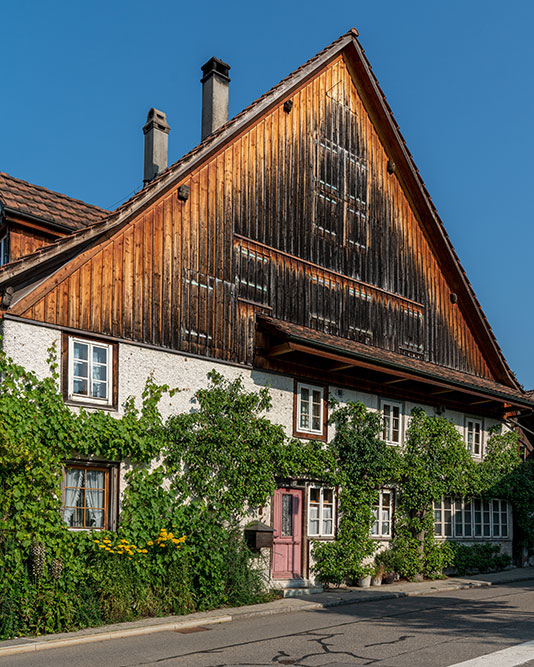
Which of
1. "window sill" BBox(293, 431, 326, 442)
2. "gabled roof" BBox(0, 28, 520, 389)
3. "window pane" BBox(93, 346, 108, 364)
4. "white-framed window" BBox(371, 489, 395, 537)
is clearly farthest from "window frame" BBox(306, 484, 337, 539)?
"gabled roof" BBox(0, 28, 520, 389)

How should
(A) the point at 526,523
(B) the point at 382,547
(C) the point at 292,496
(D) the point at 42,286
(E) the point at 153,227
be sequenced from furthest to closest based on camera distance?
(A) the point at 526,523, (B) the point at 382,547, (C) the point at 292,496, (E) the point at 153,227, (D) the point at 42,286

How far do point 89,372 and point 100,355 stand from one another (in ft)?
1.28

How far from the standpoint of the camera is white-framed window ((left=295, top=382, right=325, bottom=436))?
17219mm

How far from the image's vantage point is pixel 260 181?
17.5 meters

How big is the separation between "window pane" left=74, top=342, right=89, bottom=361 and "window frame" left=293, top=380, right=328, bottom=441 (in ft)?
17.1

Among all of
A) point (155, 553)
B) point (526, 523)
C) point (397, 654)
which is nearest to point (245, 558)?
point (155, 553)

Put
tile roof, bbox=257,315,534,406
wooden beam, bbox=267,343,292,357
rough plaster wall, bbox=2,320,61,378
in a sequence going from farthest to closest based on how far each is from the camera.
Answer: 1. tile roof, bbox=257,315,534,406
2. wooden beam, bbox=267,343,292,357
3. rough plaster wall, bbox=2,320,61,378

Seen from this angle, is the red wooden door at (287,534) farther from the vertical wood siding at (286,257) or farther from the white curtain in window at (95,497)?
the white curtain in window at (95,497)

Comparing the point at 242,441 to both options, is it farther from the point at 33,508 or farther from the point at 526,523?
the point at 526,523

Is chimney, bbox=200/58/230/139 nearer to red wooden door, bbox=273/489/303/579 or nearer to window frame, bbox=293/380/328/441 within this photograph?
window frame, bbox=293/380/328/441

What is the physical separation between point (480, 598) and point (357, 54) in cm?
1347

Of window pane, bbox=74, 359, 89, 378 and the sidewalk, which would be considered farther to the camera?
window pane, bbox=74, 359, 89, 378

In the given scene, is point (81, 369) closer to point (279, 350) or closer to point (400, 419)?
point (279, 350)

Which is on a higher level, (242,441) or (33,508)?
(242,441)
